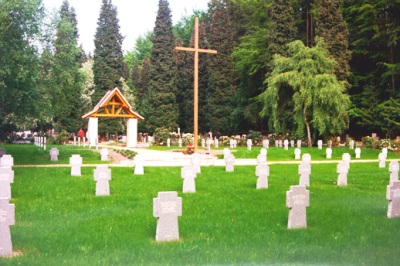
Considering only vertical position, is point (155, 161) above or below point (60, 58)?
below

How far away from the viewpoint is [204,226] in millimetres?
9281

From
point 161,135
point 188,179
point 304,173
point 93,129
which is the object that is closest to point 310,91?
point 161,135

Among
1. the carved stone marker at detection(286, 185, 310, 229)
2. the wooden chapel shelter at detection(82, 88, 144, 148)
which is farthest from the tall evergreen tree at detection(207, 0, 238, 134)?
the carved stone marker at detection(286, 185, 310, 229)

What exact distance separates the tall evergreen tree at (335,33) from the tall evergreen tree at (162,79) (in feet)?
43.2

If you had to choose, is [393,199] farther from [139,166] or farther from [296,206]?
[139,166]

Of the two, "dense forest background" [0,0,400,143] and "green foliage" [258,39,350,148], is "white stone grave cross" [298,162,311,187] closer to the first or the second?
"dense forest background" [0,0,400,143]

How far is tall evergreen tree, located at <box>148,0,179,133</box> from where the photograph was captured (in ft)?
116

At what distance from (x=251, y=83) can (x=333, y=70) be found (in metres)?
13.9

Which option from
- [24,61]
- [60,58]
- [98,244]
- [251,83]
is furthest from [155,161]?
[251,83]

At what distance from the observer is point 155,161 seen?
25.7 meters

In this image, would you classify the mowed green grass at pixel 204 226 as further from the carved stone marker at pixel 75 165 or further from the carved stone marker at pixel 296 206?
the carved stone marker at pixel 75 165

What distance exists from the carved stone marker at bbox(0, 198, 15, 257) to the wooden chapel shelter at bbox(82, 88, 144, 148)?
28728 millimetres

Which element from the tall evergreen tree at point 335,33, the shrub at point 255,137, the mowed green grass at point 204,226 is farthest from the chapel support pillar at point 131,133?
the mowed green grass at point 204,226

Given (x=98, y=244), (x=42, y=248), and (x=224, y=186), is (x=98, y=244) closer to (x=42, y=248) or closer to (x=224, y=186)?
(x=42, y=248)
